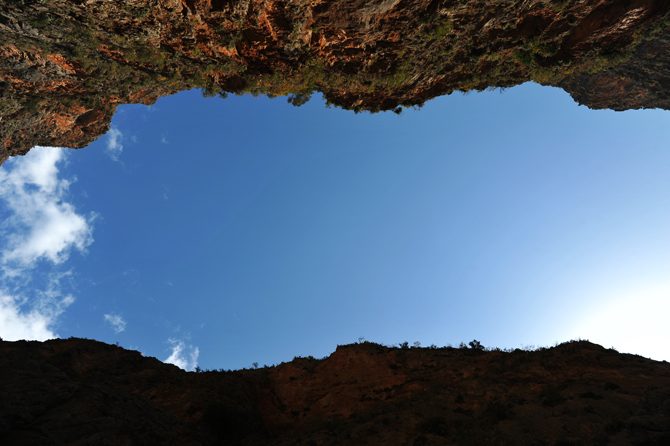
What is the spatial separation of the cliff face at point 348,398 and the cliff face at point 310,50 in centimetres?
2109

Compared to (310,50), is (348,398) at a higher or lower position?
lower

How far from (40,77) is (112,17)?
11650mm

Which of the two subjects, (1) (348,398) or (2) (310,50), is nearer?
(1) (348,398)

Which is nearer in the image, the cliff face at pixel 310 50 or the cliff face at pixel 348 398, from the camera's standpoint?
the cliff face at pixel 348 398

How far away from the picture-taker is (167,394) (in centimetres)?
1878

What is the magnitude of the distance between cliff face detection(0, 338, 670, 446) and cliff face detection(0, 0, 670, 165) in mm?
21091

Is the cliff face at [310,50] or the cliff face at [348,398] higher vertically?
the cliff face at [310,50]

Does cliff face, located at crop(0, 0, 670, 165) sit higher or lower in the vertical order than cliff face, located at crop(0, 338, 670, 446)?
higher

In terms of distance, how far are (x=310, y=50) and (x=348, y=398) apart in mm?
26566

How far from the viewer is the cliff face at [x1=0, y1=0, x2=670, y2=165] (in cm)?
1645

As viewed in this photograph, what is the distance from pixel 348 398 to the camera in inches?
731

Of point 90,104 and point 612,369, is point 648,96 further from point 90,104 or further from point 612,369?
point 90,104

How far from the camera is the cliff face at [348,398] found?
37.4ft

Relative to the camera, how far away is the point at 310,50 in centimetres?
1986
